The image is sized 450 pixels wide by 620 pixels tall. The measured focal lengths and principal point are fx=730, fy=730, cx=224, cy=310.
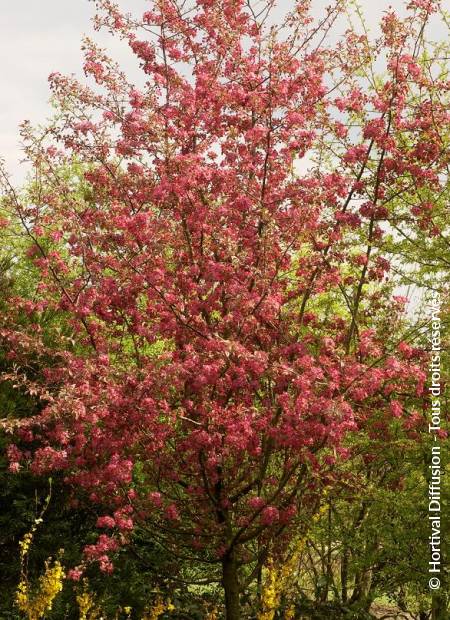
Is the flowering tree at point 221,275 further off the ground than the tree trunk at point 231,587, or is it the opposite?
the flowering tree at point 221,275

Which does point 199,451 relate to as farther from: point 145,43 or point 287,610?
point 145,43

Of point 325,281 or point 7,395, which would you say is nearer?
Result: point 325,281

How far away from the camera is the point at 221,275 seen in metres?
6.84

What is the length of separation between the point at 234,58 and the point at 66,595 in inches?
258

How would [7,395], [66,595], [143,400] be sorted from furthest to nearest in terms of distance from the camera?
[7,395] → [66,595] → [143,400]

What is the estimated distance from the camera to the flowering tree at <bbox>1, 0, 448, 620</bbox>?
6656 millimetres

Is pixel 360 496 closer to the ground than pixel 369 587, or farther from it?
farther from it

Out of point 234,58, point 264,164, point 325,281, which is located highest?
point 234,58

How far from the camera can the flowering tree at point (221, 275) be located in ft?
21.8

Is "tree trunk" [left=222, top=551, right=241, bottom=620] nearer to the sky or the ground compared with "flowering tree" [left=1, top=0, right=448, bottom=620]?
nearer to the ground

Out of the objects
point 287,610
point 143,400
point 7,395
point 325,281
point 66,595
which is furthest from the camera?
point 7,395

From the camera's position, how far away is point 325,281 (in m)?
7.44

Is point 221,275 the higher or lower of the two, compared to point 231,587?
higher

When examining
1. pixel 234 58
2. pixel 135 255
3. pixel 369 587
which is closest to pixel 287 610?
pixel 369 587
